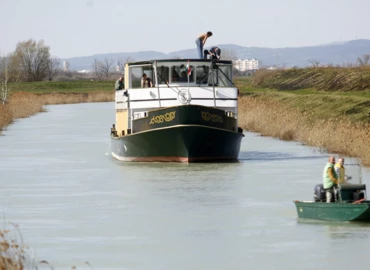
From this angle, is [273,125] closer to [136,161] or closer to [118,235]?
[136,161]

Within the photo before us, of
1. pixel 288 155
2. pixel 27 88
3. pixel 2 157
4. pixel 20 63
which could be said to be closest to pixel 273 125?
pixel 288 155

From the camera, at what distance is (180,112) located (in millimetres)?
32375

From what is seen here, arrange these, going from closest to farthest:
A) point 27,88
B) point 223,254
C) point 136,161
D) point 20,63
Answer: point 223,254 < point 136,161 < point 27,88 < point 20,63

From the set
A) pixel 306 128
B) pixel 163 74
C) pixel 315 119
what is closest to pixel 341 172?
pixel 163 74

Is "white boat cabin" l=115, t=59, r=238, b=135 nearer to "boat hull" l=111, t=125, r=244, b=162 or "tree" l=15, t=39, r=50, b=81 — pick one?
"boat hull" l=111, t=125, r=244, b=162

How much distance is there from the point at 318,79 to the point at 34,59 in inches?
3787

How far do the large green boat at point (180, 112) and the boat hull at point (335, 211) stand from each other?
37.5 feet

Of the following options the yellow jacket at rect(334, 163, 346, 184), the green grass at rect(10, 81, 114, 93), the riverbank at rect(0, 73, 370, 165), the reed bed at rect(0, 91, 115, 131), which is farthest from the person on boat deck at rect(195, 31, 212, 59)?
the green grass at rect(10, 81, 114, 93)

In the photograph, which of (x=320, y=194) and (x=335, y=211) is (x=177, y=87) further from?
(x=335, y=211)

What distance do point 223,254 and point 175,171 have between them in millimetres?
13817

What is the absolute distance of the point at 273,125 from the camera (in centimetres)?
4872

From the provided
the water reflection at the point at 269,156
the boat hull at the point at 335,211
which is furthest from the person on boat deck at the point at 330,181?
the water reflection at the point at 269,156

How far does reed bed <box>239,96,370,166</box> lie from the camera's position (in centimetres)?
3419

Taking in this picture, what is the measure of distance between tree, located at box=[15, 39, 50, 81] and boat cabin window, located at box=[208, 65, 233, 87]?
12660 cm
